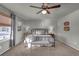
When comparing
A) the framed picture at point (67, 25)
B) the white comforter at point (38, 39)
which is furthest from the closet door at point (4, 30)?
the framed picture at point (67, 25)

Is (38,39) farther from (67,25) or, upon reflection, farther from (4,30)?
(67,25)

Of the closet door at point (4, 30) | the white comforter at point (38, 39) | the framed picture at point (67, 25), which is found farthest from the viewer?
the framed picture at point (67, 25)

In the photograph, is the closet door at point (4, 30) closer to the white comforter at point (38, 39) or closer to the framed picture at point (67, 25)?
the white comforter at point (38, 39)

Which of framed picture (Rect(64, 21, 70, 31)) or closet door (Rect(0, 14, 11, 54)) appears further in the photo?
framed picture (Rect(64, 21, 70, 31))

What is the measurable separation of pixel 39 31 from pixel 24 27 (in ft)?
1.64

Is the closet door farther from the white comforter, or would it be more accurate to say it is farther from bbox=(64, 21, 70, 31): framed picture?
bbox=(64, 21, 70, 31): framed picture

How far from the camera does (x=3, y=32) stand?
11.1ft

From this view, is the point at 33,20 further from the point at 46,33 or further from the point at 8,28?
the point at 8,28

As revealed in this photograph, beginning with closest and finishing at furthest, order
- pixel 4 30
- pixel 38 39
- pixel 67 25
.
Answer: pixel 4 30 → pixel 38 39 → pixel 67 25

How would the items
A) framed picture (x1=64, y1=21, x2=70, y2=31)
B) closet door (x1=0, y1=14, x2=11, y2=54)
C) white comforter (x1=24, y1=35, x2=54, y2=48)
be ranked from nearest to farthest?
closet door (x1=0, y1=14, x2=11, y2=54)
white comforter (x1=24, y1=35, x2=54, y2=48)
framed picture (x1=64, y1=21, x2=70, y2=31)

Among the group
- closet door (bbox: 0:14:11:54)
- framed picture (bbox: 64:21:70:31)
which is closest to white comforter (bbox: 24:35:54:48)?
closet door (bbox: 0:14:11:54)

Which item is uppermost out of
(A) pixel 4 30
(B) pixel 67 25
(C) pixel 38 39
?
(B) pixel 67 25

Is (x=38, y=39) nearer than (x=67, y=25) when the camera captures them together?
Yes

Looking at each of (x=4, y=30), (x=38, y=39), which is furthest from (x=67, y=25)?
(x=4, y=30)
